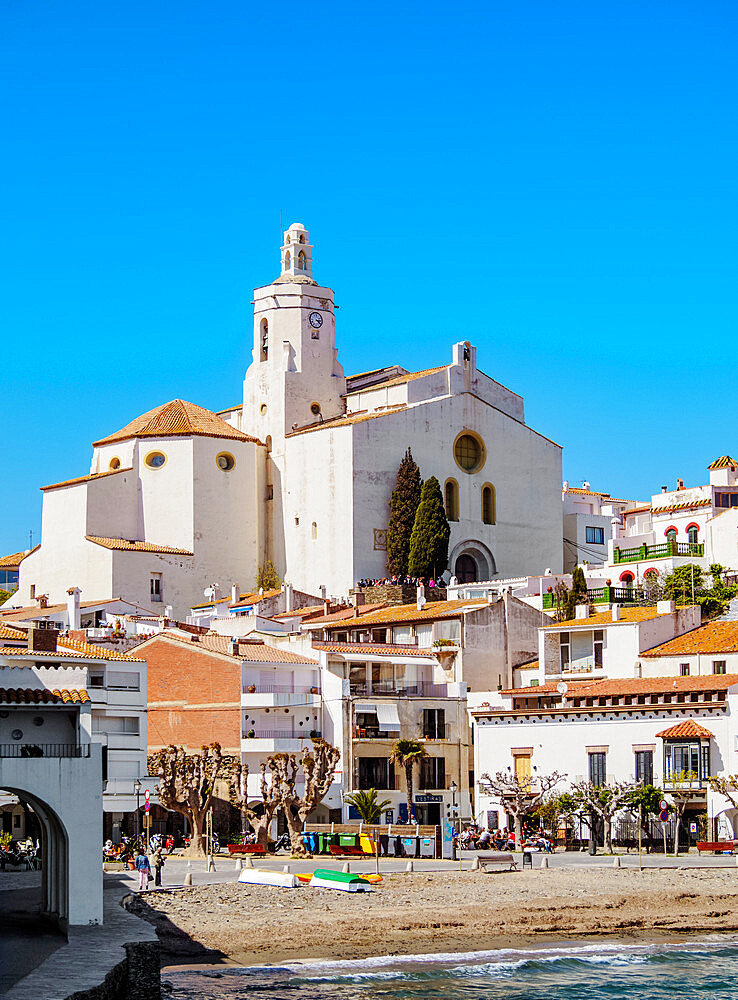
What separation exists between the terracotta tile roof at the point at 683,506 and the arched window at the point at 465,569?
9742 mm

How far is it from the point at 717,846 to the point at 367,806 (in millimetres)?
10363

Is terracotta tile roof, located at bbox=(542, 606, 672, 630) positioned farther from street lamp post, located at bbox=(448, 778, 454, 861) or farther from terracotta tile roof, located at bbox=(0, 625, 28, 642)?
terracotta tile roof, located at bbox=(0, 625, 28, 642)

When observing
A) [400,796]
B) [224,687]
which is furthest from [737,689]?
[224,687]

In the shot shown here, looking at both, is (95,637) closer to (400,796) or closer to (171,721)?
(171,721)

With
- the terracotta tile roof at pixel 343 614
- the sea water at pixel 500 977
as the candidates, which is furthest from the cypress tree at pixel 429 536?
the sea water at pixel 500 977

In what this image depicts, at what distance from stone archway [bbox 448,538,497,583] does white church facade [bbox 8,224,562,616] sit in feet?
0.28

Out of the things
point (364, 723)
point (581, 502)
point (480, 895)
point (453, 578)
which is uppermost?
point (581, 502)

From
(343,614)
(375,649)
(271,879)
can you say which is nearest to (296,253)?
(343,614)

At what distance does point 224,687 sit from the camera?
50.9m

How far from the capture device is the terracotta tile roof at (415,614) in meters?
58.7

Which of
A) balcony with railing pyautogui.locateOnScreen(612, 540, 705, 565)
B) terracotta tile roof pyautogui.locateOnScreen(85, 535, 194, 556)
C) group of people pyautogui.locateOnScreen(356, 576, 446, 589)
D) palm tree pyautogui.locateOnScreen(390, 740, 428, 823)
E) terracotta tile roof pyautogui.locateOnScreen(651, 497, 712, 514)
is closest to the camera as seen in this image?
palm tree pyautogui.locateOnScreen(390, 740, 428, 823)

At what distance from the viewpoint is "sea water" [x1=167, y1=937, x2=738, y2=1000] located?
92.0 ft

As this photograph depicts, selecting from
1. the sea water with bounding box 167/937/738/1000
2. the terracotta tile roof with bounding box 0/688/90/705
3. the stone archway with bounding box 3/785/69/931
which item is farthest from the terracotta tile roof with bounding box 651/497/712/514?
the stone archway with bounding box 3/785/69/931

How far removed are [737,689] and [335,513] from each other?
36.8 metres
